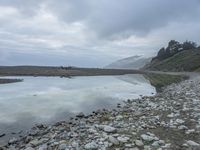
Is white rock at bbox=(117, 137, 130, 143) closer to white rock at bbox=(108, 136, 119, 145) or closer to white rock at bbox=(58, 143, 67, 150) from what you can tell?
white rock at bbox=(108, 136, 119, 145)

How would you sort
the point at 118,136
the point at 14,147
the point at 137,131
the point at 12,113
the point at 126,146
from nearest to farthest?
1. the point at 126,146
2. the point at 118,136
3. the point at 137,131
4. the point at 14,147
5. the point at 12,113

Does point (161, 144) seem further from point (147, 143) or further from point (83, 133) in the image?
point (83, 133)

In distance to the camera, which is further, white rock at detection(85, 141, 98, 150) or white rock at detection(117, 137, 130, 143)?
white rock at detection(117, 137, 130, 143)

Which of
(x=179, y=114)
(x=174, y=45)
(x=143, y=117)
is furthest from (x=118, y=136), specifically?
(x=174, y=45)

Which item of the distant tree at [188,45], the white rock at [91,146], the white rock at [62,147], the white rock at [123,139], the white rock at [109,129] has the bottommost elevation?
the white rock at [62,147]

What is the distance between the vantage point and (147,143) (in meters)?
12.8

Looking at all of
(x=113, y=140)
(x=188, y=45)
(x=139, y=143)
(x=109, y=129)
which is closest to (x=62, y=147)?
(x=113, y=140)

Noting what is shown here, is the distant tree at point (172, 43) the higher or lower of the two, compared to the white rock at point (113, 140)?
higher

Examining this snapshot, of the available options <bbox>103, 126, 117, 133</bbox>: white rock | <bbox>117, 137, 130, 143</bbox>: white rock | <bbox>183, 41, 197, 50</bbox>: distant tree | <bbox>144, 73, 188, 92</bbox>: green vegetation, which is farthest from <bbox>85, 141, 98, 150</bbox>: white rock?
<bbox>183, 41, 197, 50</bbox>: distant tree

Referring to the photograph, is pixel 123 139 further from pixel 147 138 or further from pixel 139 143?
pixel 147 138

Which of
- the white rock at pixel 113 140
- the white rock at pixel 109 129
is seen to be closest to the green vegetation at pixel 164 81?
the white rock at pixel 109 129

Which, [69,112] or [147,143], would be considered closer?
[147,143]

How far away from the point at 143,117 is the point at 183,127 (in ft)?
11.3

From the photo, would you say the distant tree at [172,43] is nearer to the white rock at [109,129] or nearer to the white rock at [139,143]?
the white rock at [109,129]
